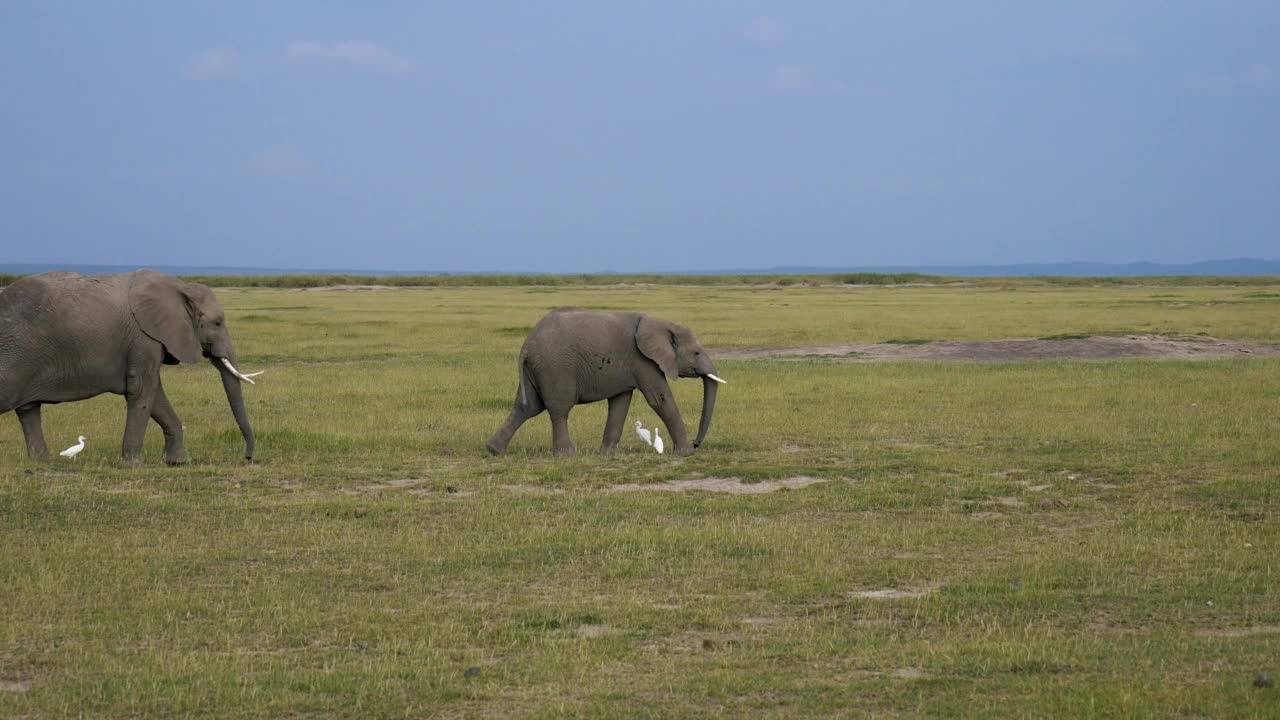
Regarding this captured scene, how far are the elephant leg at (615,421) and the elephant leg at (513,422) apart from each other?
0.90m

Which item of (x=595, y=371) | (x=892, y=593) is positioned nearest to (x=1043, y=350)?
(x=595, y=371)

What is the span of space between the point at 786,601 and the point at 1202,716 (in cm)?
346

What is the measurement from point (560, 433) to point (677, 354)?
192 centimetres

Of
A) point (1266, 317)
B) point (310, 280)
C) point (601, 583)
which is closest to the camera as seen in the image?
point (601, 583)

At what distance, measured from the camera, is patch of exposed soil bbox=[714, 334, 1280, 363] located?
34.9 metres

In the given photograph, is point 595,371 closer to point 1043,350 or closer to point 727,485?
point 727,485

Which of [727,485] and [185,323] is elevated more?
[185,323]

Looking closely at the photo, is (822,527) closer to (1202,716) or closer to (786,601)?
(786,601)

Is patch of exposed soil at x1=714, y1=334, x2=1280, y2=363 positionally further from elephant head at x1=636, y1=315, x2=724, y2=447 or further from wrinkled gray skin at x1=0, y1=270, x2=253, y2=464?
wrinkled gray skin at x1=0, y1=270, x2=253, y2=464

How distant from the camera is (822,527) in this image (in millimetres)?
13680

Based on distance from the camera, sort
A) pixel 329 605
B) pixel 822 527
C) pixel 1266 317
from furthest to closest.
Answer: pixel 1266 317 → pixel 822 527 → pixel 329 605

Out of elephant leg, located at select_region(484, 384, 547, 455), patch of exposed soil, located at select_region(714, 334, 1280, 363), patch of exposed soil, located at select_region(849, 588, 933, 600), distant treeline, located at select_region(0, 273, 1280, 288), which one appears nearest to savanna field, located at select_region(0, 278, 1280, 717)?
patch of exposed soil, located at select_region(849, 588, 933, 600)

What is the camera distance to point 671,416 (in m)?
19.3

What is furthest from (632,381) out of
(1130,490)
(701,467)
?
(1130,490)
